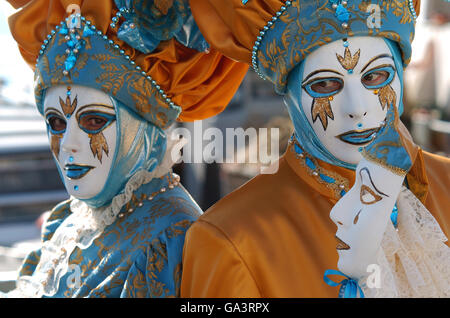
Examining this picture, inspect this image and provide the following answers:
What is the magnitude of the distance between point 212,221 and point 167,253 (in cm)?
26

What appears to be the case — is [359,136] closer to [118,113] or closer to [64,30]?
[118,113]

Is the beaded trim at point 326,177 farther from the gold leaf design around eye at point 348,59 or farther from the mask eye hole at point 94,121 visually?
the mask eye hole at point 94,121

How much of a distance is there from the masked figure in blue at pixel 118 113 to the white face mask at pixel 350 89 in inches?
20.6

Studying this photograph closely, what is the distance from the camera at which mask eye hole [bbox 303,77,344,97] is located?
1.56 m

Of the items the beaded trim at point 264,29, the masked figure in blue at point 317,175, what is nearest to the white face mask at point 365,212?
the masked figure in blue at point 317,175

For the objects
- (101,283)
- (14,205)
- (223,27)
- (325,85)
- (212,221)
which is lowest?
(14,205)

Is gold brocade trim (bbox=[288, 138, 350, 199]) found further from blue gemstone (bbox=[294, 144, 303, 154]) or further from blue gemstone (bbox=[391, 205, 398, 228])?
blue gemstone (bbox=[391, 205, 398, 228])

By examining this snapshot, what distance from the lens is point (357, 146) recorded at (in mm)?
1568

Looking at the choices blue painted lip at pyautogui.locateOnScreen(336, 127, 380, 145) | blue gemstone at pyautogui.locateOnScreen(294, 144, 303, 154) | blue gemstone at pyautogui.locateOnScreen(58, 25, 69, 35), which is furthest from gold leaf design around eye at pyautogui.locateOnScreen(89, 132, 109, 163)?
blue painted lip at pyautogui.locateOnScreen(336, 127, 380, 145)

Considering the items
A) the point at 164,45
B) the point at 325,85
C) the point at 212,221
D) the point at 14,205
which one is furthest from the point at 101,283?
the point at 14,205

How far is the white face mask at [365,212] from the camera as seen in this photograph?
1.23m

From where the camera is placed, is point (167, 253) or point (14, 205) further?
point (14, 205)

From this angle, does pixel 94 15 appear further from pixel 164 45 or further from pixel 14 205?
pixel 14 205

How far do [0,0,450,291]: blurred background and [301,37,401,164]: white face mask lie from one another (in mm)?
2151
